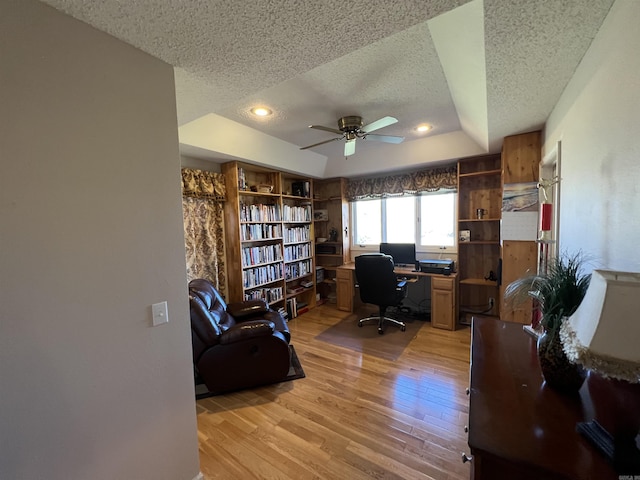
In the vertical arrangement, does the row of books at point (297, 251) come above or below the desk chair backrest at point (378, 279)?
above

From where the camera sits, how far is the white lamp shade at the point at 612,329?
1.84ft

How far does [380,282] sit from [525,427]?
249 cm

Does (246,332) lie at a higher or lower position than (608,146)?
lower

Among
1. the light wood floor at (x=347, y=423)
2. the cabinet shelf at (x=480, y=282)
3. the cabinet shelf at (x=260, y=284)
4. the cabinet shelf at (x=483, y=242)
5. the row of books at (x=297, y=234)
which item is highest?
the row of books at (x=297, y=234)

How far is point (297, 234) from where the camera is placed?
167 inches

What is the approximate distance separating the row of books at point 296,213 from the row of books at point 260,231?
244 millimetres

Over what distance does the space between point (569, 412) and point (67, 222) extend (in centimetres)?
192

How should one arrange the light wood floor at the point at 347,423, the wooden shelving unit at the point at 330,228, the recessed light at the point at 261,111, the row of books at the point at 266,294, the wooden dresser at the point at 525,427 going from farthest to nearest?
1. the wooden shelving unit at the point at 330,228
2. the row of books at the point at 266,294
3. the recessed light at the point at 261,111
4. the light wood floor at the point at 347,423
5. the wooden dresser at the point at 525,427

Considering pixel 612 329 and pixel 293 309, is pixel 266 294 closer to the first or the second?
Answer: pixel 293 309

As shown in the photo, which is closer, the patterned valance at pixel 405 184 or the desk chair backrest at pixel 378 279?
the desk chair backrest at pixel 378 279

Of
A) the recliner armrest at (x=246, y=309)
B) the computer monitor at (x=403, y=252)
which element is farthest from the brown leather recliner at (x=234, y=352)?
the computer monitor at (x=403, y=252)

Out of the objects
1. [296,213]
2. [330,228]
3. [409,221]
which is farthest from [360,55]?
[330,228]

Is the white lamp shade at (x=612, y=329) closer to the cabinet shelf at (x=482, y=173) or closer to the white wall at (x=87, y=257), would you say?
the white wall at (x=87, y=257)

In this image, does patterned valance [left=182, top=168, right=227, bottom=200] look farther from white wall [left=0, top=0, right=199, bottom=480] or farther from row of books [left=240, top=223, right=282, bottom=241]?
white wall [left=0, top=0, right=199, bottom=480]
